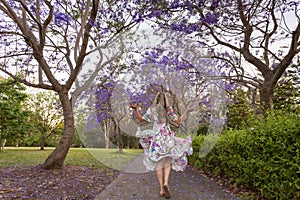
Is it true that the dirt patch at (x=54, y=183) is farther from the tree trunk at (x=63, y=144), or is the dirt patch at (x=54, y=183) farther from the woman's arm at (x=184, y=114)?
the woman's arm at (x=184, y=114)

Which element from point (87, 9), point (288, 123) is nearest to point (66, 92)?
point (87, 9)

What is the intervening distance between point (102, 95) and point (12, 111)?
37.1ft

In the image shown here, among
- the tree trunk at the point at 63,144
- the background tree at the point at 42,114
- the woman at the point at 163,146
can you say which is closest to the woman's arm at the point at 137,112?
the woman at the point at 163,146

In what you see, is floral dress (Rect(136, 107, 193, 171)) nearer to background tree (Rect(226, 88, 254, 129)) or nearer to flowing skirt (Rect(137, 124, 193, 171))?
flowing skirt (Rect(137, 124, 193, 171))

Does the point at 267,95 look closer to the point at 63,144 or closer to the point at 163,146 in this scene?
the point at 163,146

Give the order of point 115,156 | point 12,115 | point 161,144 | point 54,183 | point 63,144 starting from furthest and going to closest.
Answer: point 12,115
point 63,144
point 54,183
point 161,144
point 115,156

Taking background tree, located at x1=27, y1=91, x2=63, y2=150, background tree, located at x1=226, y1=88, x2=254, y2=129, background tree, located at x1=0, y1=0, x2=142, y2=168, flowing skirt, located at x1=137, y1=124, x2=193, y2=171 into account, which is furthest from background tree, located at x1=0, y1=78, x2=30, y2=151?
flowing skirt, located at x1=137, y1=124, x2=193, y2=171

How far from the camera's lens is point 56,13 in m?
6.73

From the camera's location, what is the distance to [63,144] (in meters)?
5.95

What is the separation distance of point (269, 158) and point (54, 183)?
3865 millimetres

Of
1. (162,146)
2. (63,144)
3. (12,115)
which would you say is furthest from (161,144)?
(12,115)

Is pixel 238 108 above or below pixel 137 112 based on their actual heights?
above

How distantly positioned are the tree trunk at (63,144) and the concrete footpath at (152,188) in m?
1.48

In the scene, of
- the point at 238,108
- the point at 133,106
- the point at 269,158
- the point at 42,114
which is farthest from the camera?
the point at 42,114
